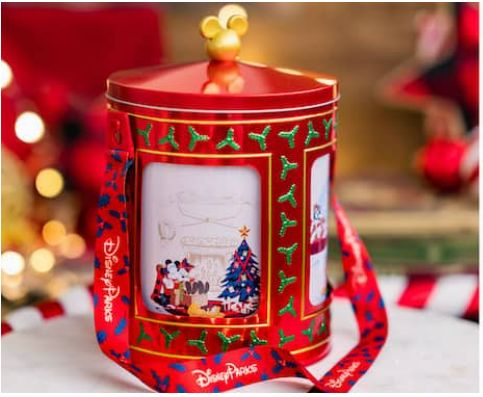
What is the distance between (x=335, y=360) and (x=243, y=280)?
0.16m

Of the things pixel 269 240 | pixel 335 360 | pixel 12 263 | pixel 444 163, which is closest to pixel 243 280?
pixel 269 240

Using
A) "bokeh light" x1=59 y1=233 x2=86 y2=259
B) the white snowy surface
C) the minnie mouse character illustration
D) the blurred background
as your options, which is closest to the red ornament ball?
the blurred background

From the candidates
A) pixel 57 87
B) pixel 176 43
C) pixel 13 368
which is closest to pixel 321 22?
pixel 176 43

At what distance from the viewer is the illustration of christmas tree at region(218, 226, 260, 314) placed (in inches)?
39.7

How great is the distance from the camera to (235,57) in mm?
1073

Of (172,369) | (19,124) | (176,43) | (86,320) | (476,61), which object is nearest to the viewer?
(172,369)

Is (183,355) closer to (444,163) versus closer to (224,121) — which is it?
(224,121)

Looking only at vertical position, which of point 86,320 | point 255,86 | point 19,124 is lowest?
point 86,320

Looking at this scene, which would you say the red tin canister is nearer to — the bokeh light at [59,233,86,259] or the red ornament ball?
the bokeh light at [59,233,86,259]

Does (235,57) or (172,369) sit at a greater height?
(235,57)

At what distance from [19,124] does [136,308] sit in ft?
3.07

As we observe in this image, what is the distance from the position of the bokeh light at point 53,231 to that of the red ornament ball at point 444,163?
75cm

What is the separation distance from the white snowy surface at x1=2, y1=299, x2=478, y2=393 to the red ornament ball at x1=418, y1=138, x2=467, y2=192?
829 mm

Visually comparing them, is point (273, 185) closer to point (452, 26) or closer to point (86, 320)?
point (86, 320)
